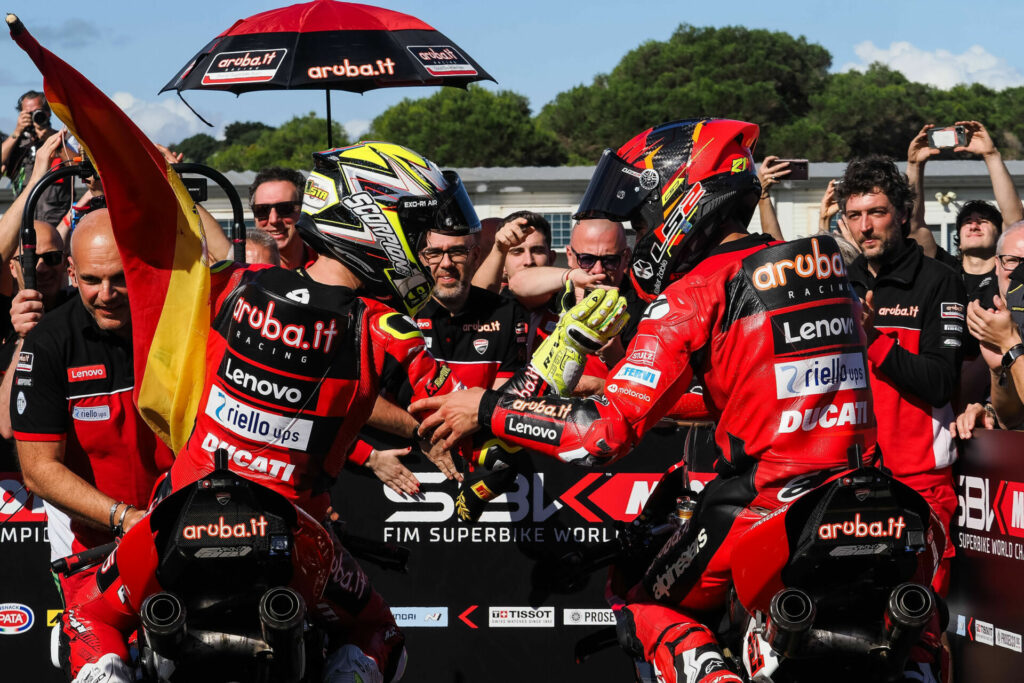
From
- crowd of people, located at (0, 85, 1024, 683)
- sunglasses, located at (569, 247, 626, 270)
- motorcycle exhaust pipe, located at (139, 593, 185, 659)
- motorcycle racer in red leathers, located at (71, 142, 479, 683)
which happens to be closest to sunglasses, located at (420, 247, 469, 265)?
sunglasses, located at (569, 247, 626, 270)

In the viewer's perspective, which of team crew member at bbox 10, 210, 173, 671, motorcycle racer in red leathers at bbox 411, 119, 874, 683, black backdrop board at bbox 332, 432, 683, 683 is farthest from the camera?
black backdrop board at bbox 332, 432, 683, 683

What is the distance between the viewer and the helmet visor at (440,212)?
4805mm

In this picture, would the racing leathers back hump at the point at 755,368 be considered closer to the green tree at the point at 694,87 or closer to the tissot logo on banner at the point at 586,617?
the tissot logo on banner at the point at 586,617

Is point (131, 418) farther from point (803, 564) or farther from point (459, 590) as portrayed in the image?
point (803, 564)

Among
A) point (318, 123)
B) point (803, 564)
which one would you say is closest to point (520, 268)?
point (803, 564)

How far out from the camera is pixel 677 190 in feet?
15.1

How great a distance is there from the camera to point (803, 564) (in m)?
3.80

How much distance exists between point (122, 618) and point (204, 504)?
75 cm

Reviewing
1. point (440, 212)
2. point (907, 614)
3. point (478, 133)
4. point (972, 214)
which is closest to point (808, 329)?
point (907, 614)

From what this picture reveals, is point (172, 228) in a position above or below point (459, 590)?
above

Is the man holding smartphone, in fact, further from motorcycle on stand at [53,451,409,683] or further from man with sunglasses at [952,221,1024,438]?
motorcycle on stand at [53,451,409,683]

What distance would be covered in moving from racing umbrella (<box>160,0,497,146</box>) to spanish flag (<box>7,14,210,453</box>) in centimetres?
453

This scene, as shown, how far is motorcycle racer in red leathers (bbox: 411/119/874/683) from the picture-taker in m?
4.20

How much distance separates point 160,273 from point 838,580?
2.52 m
